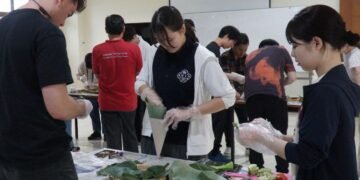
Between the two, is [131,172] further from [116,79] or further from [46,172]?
[116,79]

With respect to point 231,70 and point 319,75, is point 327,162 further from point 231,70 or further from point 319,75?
point 231,70

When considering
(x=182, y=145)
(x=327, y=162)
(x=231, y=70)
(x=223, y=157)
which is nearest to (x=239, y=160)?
(x=223, y=157)

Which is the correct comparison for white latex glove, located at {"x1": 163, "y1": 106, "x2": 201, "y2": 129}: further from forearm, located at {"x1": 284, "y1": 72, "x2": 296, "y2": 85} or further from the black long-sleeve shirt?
forearm, located at {"x1": 284, "y1": 72, "x2": 296, "y2": 85}

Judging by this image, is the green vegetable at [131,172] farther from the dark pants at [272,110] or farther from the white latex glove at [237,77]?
the white latex glove at [237,77]

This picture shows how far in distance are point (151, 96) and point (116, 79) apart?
1.62m

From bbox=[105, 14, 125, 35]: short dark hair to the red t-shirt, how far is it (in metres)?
0.09

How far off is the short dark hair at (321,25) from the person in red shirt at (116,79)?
2.33 metres

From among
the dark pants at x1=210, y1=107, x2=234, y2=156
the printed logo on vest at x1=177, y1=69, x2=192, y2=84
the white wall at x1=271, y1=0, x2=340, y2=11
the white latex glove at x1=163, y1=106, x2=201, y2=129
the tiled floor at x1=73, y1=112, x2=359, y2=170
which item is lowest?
A: the tiled floor at x1=73, y1=112, x2=359, y2=170

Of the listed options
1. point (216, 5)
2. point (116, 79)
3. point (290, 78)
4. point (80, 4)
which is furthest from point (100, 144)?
point (80, 4)

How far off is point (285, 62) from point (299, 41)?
2.11 metres

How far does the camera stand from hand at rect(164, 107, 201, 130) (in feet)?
5.52

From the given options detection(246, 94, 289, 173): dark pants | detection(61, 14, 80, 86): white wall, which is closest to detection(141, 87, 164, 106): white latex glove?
detection(246, 94, 289, 173): dark pants

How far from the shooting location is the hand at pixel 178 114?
1682 mm

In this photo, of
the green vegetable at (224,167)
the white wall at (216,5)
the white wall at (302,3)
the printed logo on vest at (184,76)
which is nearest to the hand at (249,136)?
the green vegetable at (224,167)
